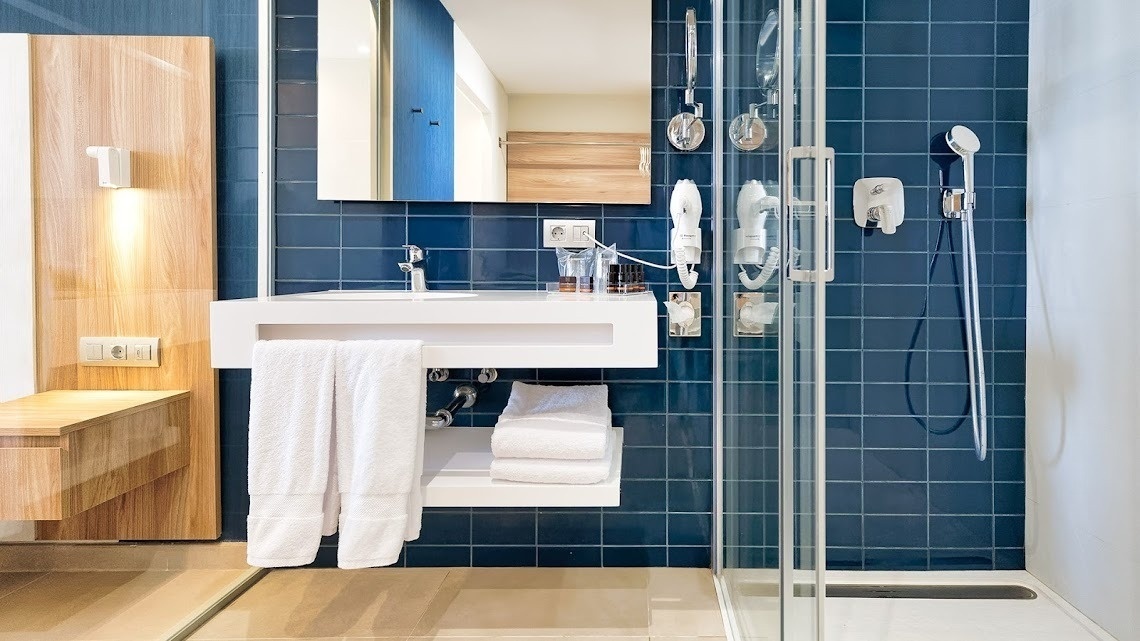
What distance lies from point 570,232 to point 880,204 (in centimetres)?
85

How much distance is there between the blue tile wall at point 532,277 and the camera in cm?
211

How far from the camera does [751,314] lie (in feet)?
4.86

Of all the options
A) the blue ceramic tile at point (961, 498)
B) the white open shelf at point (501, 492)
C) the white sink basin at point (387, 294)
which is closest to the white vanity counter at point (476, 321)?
the white open shelf at point (501, 492)

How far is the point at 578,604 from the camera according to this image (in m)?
1.90

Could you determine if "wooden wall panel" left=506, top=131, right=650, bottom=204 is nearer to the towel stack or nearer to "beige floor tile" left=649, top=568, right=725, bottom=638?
the towel stack

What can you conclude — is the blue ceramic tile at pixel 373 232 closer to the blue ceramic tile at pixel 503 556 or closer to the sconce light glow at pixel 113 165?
the sconce light glow at pixel 113 165

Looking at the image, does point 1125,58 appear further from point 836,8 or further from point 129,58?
point 129,58

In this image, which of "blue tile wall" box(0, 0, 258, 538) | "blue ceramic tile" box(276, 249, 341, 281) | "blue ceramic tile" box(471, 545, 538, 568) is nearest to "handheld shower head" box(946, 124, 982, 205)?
"blue ceramic tile" box(471, 545, 538, 568)

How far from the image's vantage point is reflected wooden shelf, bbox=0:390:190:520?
4.23ft

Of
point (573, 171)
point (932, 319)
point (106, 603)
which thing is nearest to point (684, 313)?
point (573, 171)

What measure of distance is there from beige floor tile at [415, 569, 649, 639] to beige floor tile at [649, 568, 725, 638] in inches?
1.4

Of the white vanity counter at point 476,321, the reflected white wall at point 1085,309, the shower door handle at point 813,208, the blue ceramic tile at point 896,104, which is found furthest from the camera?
the blue ceramic tile at point 896,104

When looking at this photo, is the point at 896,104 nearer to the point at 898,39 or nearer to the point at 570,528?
the point at 898,39

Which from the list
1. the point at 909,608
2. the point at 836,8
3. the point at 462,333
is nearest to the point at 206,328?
the point at 462,333
